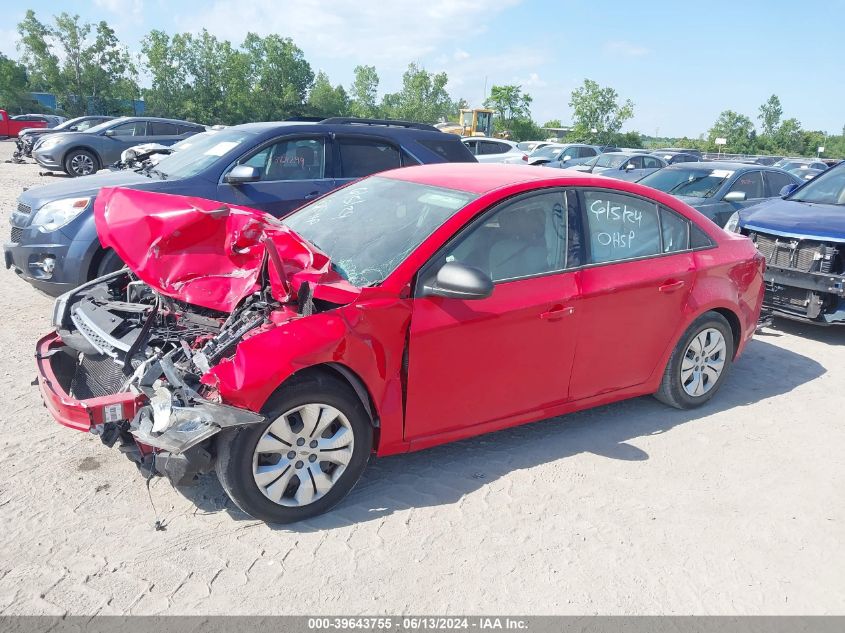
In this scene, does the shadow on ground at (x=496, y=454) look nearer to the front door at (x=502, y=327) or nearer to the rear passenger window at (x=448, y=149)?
the front door at (x=502, y=327)

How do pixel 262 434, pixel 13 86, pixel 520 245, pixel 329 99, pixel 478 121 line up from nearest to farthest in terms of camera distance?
pixel 262 434
pixel 520 245
pixel 478 121
pixel 13 86
pixel 329 99

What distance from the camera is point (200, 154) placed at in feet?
22.4

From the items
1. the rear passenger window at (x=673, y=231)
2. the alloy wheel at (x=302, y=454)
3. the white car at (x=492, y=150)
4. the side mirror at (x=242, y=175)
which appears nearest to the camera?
the alloy wheel at (x=302, y=454)

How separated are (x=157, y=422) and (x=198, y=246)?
118cm

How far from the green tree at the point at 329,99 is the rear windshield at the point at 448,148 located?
62.7 m

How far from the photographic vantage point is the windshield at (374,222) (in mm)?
3637

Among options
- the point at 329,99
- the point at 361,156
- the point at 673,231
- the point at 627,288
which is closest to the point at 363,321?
the point at 627,288

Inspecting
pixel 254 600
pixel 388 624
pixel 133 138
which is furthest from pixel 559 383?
pixel 133 138

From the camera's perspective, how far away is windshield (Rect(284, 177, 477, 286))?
3637 millimetres

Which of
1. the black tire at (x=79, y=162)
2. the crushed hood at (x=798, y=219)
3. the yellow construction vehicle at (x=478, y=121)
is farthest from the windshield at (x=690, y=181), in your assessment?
the yellow construction vehicle at (x=478, y=121)

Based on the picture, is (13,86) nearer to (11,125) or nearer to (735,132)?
(11,125)

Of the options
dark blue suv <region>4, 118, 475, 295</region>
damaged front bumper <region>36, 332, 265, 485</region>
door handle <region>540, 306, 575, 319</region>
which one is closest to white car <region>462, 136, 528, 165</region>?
dark blue suv <region>4, 118, 475, 295</region>

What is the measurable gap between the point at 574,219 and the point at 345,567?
96.5 inches

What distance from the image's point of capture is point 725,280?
4.88 metres
